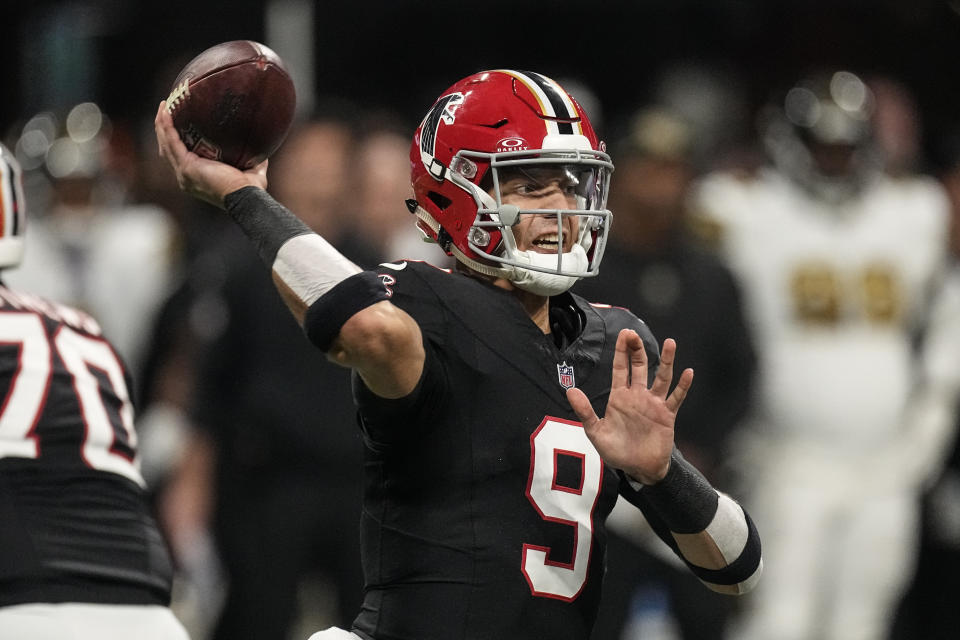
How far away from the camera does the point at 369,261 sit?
649 centimetres

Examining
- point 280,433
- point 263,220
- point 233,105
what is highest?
point 233,105

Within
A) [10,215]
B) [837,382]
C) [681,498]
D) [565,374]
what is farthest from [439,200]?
[837,382]

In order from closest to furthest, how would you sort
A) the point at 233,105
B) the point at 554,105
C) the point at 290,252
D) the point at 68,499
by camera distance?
the point at 290,252 → the point at 233,105 → the point at 554,105 → the point at 68,499

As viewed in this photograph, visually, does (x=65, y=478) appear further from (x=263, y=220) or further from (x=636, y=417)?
(x=636, y=417)

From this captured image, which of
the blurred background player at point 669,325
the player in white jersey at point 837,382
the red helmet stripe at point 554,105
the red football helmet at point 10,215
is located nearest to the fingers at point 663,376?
the red helmet stripe at point 554,105

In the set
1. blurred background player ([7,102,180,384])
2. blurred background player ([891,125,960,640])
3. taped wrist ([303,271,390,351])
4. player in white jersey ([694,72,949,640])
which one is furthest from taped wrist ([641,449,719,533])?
blurred background player ([891,125,960,640])

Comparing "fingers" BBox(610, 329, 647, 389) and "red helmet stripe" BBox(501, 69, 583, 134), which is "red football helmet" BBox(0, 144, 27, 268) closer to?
"red helmet stripe" BBox(501, 69, 583, 134)

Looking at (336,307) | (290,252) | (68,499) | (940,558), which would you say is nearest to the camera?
(336,307)

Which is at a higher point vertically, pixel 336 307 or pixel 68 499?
pixel 336 307

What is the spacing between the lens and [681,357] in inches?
255

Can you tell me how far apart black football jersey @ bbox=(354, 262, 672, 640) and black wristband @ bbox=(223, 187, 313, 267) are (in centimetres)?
20

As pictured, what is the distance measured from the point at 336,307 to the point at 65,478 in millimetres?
1200

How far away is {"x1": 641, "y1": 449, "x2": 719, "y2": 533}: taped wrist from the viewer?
320 cm

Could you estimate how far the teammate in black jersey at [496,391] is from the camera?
3.05m
